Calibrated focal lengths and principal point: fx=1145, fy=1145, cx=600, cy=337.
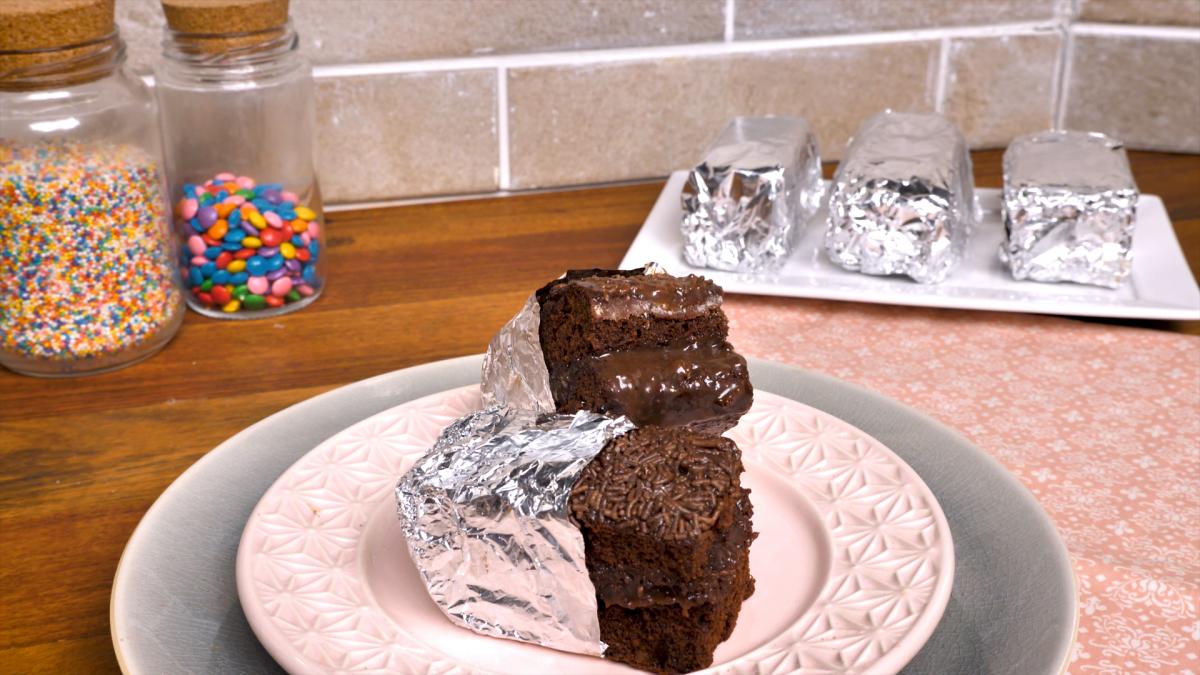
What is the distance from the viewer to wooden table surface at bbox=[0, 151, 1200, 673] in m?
0.87

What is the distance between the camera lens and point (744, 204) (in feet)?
4.31

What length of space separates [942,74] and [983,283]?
57cm

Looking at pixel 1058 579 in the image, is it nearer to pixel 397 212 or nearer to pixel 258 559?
pixel 258 559

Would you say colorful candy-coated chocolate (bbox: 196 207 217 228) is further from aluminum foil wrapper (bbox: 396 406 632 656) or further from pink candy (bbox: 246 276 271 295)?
aluminum foil wrapper (bbox: 396 406 632 656)

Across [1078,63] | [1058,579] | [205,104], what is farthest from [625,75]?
[1058,579]

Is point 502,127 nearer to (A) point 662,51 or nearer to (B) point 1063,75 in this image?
(A) point 662,51

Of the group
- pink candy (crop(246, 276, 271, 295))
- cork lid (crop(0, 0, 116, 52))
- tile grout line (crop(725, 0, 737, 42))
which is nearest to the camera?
cork lid (crop(0, 0, 116, 52))

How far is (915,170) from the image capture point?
1305 millimetres

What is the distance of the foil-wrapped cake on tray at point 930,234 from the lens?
1.27 metres

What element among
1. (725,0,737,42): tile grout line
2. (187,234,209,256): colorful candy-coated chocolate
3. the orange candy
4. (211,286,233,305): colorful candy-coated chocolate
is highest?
(725,0,737,42): tile grout line

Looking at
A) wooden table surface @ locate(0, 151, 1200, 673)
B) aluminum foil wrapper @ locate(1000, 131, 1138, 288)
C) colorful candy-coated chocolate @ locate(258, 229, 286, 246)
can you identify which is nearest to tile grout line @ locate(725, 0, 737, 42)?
wooden table surface @ locate(0, 151, 1200, 673)

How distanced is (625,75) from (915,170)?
50 cm

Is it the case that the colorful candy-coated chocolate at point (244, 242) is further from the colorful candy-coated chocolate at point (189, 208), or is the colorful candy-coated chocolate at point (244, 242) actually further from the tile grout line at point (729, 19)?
the tile grout line at point (729, 19)

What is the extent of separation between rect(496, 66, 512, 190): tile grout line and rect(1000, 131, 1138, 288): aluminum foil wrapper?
685 mm
